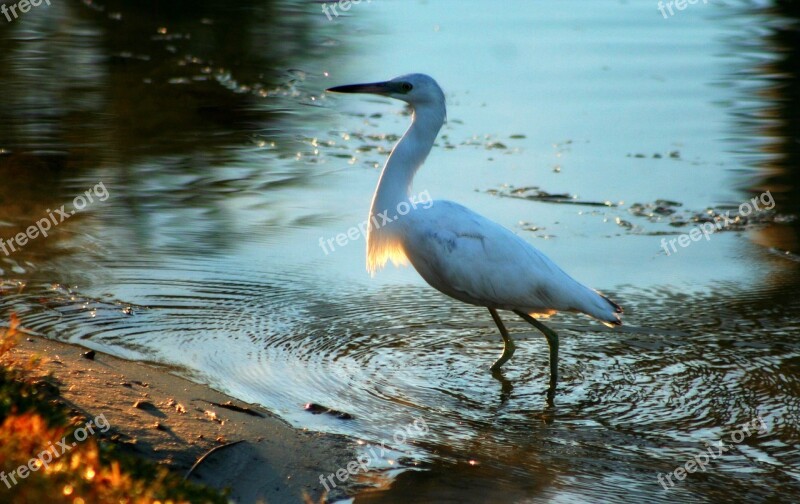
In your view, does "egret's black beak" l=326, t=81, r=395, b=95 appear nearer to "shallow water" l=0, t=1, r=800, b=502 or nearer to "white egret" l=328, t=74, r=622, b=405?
"white egret" l=328, t=74, r=622, b=405

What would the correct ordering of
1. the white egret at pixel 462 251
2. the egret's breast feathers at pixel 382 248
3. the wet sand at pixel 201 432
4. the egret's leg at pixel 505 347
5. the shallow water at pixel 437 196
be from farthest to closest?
1. the egret's breast feathers at pixel 382 248
2. the egret's leg at pixel 505 347
3. the white egret at pixel 462 251
4. the shallow water at pixel 437 196
5. the wet sand at pixel 201 432

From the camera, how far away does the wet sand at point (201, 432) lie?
14.9 ft

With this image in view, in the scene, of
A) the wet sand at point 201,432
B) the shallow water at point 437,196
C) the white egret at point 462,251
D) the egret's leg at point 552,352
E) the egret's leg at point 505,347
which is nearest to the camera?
the wet sand at point 201,432

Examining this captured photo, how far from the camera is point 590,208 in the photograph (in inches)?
352

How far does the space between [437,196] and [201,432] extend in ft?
14.5

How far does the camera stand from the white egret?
6246 mm

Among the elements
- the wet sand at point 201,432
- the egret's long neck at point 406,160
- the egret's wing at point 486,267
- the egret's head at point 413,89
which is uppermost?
the egret's head at point 413,89

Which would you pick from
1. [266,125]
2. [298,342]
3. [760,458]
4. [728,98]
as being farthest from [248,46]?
[760,458]

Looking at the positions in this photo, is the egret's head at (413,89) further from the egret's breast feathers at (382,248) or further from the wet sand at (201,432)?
the wet sand at (201,432)

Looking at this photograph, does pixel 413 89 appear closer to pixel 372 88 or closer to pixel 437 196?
pixel 372 88

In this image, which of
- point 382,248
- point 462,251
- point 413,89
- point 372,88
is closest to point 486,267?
point 462,251

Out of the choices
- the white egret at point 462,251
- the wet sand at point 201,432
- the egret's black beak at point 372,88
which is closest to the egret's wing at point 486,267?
the white egret at point 462,251

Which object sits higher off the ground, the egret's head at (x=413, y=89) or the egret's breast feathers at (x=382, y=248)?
the egret's head at (x=413, y=89)

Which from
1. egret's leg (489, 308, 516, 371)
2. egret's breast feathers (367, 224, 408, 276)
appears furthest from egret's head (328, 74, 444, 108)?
egret's leg (489, 308, 516, 371)
